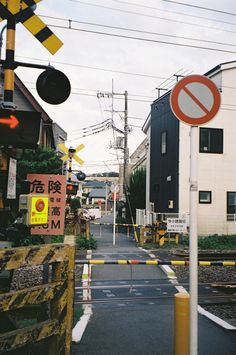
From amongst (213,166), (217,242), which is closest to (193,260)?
(217,242)

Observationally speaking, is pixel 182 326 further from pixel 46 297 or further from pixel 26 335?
pixel 26 335

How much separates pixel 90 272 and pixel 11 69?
21.4ft

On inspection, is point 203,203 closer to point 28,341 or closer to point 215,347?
point 215,347

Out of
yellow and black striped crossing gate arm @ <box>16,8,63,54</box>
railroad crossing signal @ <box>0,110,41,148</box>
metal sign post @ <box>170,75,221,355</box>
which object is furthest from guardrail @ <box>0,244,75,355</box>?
yellow and black striped crossing gate arm @ <box>16,8,63,54</box>

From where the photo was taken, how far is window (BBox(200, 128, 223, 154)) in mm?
19328

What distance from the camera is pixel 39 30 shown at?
13.6 ft

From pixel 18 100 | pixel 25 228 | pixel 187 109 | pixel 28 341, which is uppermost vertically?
pixel 18 100

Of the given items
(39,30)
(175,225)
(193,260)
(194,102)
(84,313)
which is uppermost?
(39,30)

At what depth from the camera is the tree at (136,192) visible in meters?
26.6

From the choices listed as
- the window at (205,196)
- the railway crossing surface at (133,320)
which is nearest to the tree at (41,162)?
the window at (205,196)

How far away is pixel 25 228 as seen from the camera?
3.83 meters

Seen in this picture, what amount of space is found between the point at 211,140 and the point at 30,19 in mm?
16638

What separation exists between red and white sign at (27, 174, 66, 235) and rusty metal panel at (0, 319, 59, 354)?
60.4 inches

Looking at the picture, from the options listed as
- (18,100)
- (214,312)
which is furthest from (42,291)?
(18,100)
